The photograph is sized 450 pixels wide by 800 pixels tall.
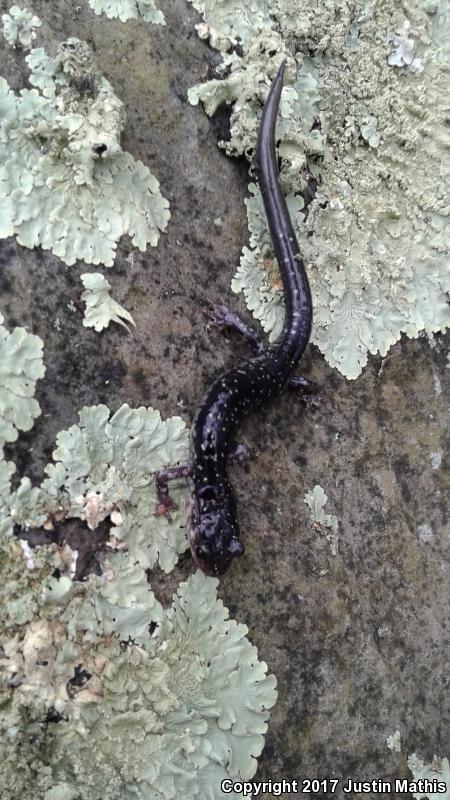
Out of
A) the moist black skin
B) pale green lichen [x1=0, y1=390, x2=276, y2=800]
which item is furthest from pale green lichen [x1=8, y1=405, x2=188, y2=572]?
the moist black skin

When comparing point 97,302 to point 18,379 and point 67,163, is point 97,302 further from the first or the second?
point 67,163

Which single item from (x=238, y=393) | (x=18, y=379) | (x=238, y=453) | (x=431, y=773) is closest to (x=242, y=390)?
(x=238, y=393)

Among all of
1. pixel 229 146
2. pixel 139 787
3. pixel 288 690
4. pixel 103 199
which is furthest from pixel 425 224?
pixel 139 787

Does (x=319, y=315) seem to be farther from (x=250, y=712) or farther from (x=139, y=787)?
(x=139, y=787)

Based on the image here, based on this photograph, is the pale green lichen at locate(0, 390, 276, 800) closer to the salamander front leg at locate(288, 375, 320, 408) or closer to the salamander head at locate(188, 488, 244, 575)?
the salamander head at locate(188, 488, 244, 575)

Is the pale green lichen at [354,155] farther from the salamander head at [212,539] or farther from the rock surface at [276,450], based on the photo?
the salamander head at [212,539]

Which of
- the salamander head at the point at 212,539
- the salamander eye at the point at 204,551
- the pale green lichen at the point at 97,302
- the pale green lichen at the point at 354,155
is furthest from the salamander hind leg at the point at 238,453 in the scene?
the pale green lichen at the point at 97,302
